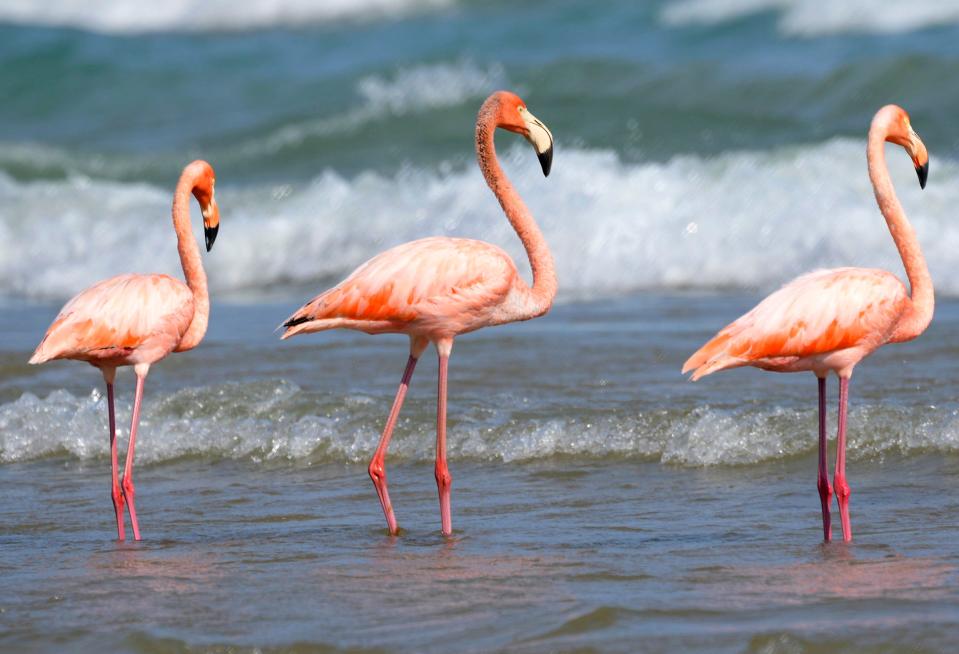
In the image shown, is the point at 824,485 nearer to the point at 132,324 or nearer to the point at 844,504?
the point at 844,504

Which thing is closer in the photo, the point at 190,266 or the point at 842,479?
the point at 842,479

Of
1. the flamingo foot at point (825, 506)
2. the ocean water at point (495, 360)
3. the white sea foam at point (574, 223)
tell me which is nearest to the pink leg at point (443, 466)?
the ocean water at point (495, 360)

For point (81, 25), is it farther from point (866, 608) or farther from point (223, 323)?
point (866, 608)

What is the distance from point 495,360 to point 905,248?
3.79 meters

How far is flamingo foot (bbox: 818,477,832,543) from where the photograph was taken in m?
5.60

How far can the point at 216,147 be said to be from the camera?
2014cm

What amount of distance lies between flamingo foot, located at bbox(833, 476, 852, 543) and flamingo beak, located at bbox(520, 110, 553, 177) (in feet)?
5.38

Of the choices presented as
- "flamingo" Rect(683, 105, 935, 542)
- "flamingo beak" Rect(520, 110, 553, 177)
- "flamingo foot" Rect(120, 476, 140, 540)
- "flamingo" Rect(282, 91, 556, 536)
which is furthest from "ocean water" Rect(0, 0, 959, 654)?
"flamingo beak" Rect(520, 110, 553, 177)

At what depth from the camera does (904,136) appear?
6133 mm

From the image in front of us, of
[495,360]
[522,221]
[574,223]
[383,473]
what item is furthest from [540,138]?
[574,223]

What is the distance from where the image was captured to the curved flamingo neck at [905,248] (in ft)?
19.1

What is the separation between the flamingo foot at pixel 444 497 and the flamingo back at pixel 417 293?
1.83 feet

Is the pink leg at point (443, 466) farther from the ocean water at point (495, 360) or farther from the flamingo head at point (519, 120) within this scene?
the flamingo head at point (519, 120)

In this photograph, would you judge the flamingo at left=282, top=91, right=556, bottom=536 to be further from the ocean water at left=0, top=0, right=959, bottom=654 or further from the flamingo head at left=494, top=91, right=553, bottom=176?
the ocean water at left=0, top=0, right=959, bottom=654
